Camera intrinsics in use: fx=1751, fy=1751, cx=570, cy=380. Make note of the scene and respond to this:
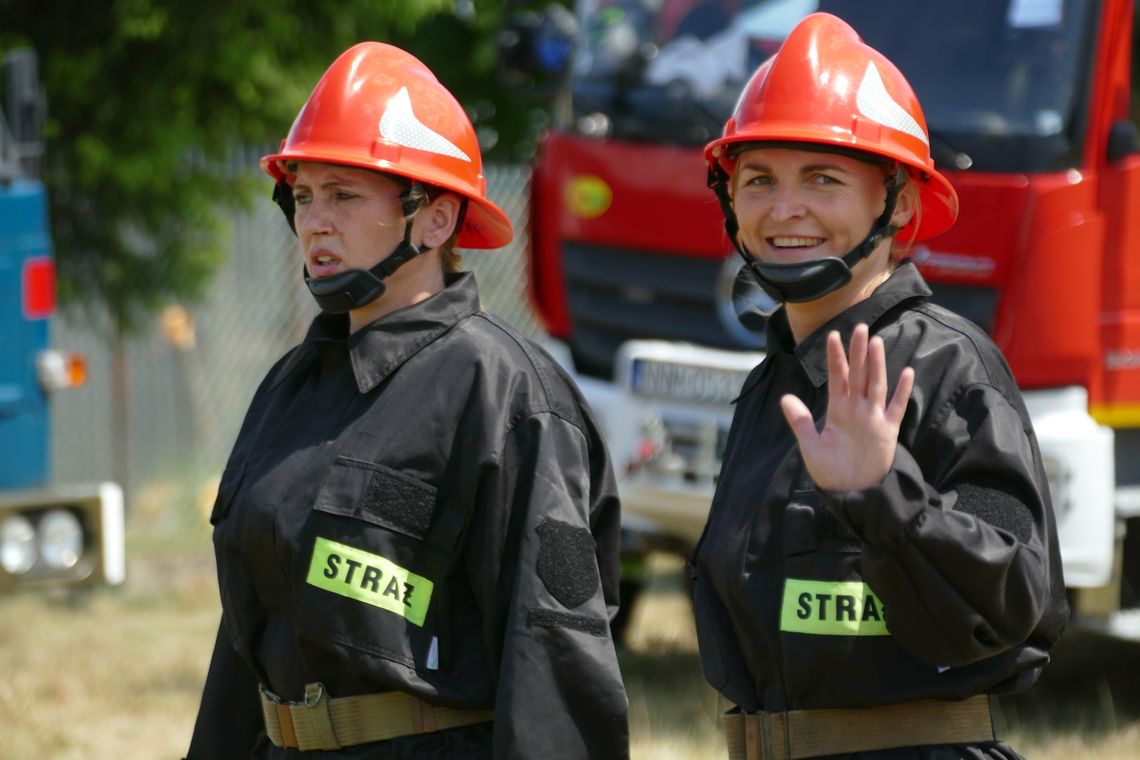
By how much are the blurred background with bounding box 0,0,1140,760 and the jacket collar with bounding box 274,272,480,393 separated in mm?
3044

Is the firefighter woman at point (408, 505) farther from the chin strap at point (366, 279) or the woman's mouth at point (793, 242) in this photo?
the woman's mouth at point (793, 242)

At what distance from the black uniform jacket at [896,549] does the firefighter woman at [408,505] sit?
0.28 metres

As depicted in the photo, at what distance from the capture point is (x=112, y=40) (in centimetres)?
868

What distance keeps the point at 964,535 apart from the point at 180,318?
30.9 feet

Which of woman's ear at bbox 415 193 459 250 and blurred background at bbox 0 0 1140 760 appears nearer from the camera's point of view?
woman's ear at bbox 415 193 459 250

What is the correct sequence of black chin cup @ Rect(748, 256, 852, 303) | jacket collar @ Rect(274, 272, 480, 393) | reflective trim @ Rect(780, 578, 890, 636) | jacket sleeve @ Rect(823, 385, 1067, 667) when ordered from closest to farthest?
1. jacket sleeve @ Rect(823, 385, 1067, 667)
2. reflective trim @ Rect(780, 578, 890, 636)
3. black chin cup @ Rect(748, 256, 852, 303)
4. jacket collar @ Rect(274, 272, 480, 393)

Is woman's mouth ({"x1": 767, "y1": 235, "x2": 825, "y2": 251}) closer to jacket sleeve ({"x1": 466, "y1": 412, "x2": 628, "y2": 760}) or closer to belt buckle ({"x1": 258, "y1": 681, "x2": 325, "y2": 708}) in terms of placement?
jacket sleeve ({"x1": 466, "y1": 412, "x2": 628, "y2": 760})

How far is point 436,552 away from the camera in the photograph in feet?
9.65

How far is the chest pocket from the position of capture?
2.89 m

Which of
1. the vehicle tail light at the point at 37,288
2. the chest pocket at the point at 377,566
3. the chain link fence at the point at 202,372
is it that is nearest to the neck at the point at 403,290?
the chest pocket at the point at 377,566

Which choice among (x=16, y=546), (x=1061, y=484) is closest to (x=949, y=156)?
(x=1061, y=484)

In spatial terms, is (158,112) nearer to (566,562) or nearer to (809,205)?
(566,562)

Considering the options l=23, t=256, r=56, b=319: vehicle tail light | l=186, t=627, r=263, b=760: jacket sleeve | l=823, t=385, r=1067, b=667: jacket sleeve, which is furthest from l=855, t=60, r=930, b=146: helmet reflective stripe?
l=23, t=256, r=56, b=319: vehicle tail light

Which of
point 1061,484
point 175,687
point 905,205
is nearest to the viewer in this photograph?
point 905,205
